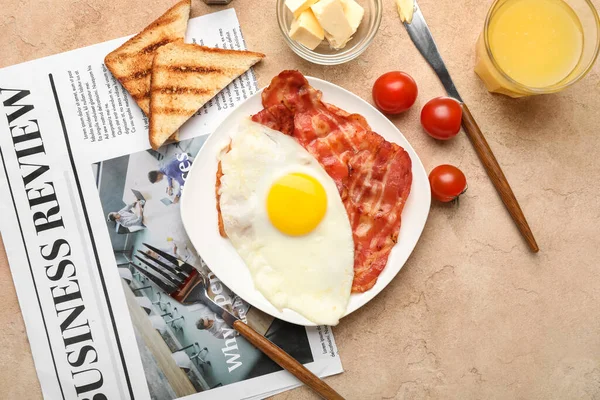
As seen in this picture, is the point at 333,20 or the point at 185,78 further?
the point at 185,78

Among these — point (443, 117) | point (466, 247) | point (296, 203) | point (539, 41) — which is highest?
point (539, 41)

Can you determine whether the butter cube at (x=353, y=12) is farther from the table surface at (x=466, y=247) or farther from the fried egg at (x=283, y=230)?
the fried egg at (x=283, y=230)

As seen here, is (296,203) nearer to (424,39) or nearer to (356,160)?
(356,160)

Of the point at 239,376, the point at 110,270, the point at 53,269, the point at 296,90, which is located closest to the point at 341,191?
the point at 296,90

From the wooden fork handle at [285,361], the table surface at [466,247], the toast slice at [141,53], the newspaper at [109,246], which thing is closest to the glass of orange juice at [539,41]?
the table surface at [466,247]

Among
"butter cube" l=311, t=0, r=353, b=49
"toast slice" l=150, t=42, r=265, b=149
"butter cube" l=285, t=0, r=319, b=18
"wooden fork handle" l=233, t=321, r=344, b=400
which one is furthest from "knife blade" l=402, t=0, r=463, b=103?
"wooden fork handle" l=233, t=321, r=344, b=400

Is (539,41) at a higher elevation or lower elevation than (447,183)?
higher

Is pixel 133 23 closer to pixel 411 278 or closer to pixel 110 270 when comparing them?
pixel 110 270

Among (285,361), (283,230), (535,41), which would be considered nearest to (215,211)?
(283,230)
